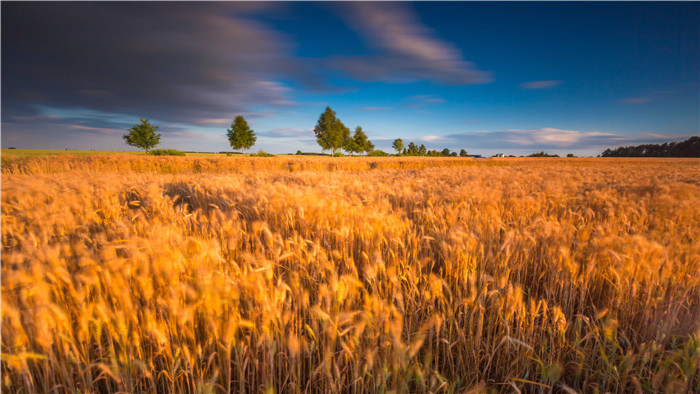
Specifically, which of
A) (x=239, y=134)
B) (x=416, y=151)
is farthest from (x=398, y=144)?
(x=239, y=134)

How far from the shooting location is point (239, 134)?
2275 inches

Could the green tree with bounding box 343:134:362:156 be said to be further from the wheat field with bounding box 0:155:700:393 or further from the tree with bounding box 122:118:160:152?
the wheat field with bounding box 0:155:700:393

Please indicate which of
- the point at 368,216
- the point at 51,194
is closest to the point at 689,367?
the point at 368,216

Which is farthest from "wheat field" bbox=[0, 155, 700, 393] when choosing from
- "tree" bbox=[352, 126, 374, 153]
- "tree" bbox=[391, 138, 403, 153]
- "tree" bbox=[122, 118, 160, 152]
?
"tree" bbox=[391, 138, 403, 153]

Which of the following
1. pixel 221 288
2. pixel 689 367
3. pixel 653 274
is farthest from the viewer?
pixel 653 274

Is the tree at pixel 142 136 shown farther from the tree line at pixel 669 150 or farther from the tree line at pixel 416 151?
the tree line at pixel 669 150

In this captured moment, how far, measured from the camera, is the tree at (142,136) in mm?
47656

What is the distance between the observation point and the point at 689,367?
115cm

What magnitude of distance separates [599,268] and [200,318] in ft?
8.98

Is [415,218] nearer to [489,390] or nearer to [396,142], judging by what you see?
[489,390]

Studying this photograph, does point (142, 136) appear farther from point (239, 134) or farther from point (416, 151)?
point (416, 151)

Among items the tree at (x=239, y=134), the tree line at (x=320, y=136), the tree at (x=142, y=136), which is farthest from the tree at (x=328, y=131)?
the tree at (x=142, y=136)

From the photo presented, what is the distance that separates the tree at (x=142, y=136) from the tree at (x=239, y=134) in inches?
547

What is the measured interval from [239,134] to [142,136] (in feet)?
57.0
